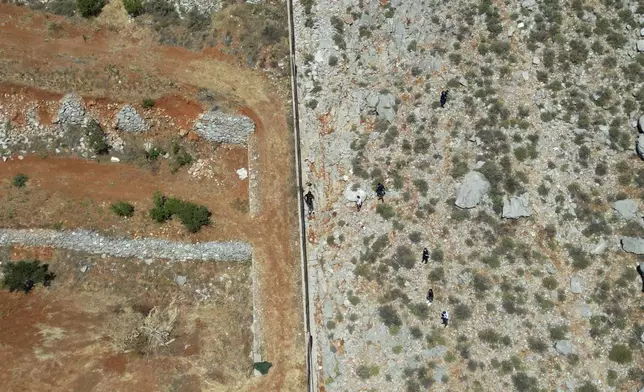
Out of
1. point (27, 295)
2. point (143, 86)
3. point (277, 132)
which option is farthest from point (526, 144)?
point (27, 295)

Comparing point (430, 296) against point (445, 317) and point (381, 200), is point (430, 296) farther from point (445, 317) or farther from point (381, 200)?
point (381, 200)

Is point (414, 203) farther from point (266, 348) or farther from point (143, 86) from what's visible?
point (143, 86)

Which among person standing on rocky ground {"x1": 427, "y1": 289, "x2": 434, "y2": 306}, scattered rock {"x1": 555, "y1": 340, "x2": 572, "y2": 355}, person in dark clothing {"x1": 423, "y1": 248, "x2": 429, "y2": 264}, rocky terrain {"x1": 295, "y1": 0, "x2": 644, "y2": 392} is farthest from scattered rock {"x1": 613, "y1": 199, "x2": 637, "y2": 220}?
person standing on rocky ground {"x1": 427, "y1": 289, "x2": 434, "y2": 306}

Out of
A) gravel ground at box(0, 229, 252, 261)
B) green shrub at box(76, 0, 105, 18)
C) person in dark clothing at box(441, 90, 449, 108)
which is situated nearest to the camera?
person in dark clothing at box(441, 90, 449, 108)

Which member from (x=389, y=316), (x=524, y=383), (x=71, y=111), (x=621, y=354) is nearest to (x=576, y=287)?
(x=621, y=354)

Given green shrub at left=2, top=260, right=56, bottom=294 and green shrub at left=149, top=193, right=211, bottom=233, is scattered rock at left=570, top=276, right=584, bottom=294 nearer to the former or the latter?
green shrub at left=149, top=193, right=211, bottom=233

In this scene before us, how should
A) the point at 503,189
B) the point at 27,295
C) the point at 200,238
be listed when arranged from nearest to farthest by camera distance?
the point at 503,189 < the point at 27,295 < the point at 200,238
